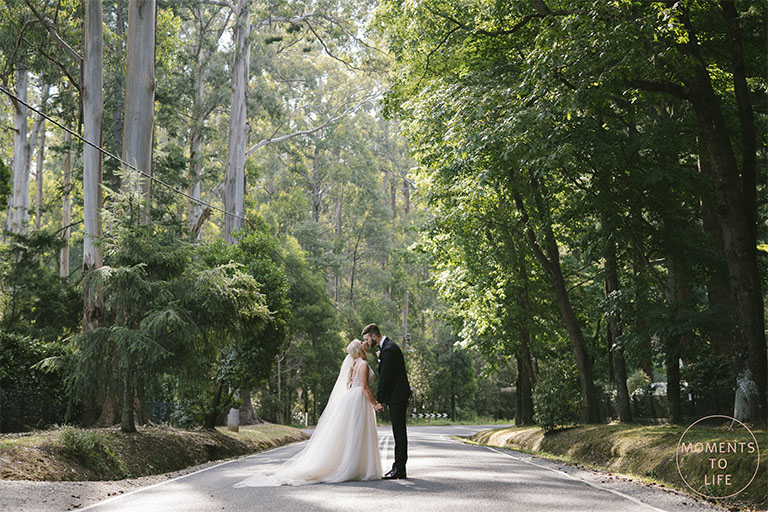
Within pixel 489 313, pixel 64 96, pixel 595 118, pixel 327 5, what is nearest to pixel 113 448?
pixel 595 118

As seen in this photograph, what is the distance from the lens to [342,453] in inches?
409

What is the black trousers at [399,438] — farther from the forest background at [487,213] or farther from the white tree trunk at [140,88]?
the white tree trunk at [140,88]

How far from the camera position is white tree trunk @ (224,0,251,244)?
108 ft

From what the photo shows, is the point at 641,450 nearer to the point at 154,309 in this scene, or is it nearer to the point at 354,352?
the point at 354,352

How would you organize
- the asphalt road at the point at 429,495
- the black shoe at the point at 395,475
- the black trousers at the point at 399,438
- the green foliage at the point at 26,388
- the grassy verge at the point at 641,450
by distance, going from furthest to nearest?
the green foliage at the point at 26,388, the black shoe at the point at 395,475, the black trousers at the point at 399,438, the grassy verge at the point at 641,450, the asphalt road at the point at 429,495

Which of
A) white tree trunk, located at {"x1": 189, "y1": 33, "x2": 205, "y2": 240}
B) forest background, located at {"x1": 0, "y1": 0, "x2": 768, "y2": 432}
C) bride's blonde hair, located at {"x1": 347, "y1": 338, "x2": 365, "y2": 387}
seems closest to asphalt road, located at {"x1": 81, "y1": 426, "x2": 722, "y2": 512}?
bride's blonde hair, located at {"x1": 347, "y1": 338, "x2": 365, "y2": 387}

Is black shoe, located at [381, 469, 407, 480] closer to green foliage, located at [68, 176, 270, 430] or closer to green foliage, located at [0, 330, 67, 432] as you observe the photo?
green foliage, located at [68, 176, 270, 430]

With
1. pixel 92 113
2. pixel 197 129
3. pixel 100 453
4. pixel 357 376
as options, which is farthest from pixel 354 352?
pixel 197 129

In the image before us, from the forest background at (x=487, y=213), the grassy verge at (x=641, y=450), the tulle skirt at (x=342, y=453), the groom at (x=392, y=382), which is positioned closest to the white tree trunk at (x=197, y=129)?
the forest background at (x=487, y=213)

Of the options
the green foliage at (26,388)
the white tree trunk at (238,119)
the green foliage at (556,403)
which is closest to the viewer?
the green foliage at (26,388)

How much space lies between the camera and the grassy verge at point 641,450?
8.65 meters

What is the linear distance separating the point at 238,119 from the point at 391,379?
1018 inches

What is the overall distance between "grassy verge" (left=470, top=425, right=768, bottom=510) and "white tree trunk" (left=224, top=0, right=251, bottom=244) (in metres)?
18.0

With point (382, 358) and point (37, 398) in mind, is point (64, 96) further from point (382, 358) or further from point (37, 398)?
point (382, 358)
